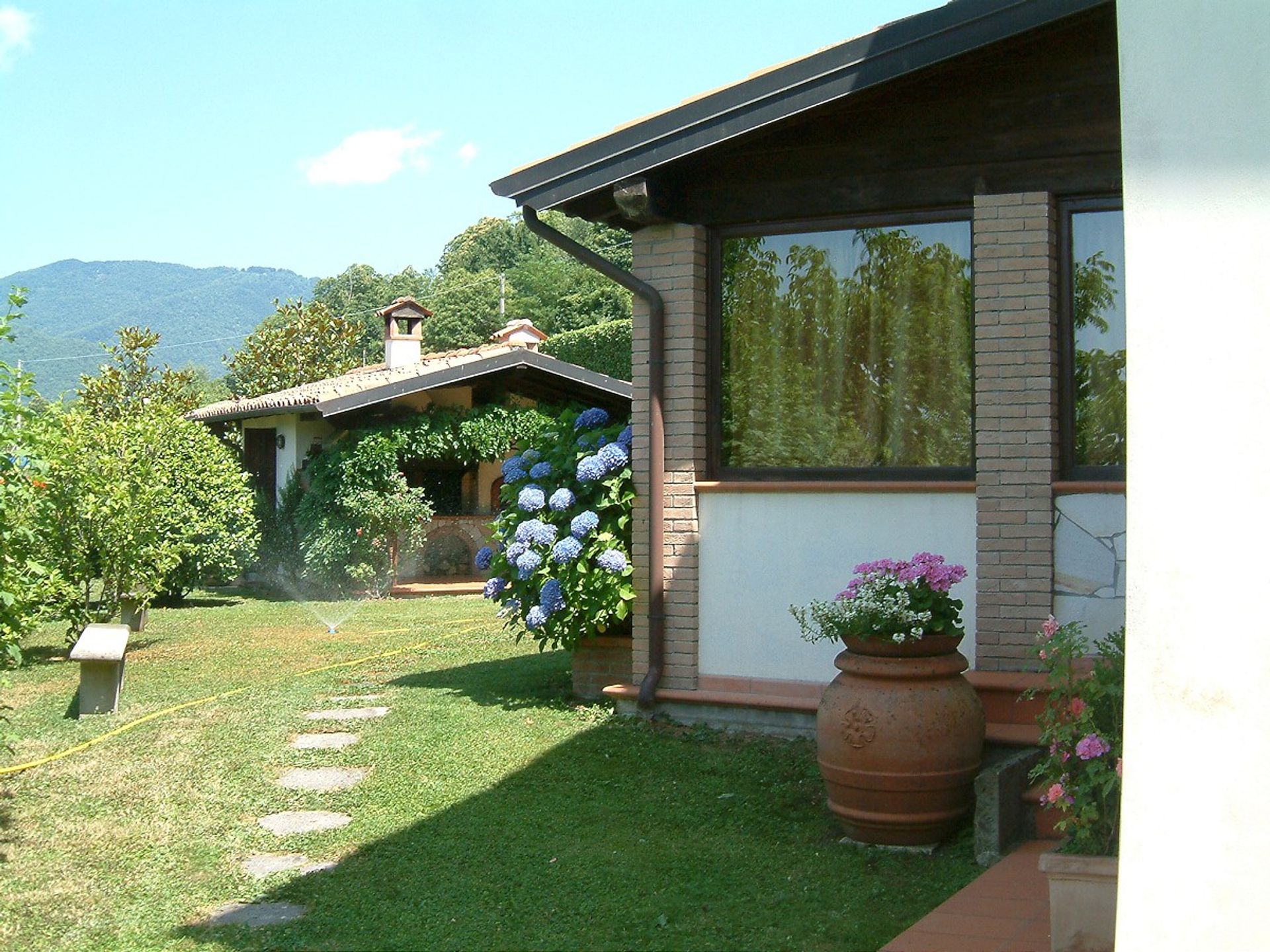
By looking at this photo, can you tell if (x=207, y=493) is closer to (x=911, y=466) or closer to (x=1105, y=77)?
(x=911, y=466)

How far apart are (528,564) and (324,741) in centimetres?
169

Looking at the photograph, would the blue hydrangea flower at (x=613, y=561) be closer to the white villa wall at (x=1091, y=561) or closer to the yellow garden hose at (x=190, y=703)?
the white villa wall at (x=1091, y=561)

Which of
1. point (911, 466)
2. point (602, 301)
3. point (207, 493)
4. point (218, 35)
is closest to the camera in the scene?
point (911, 466)

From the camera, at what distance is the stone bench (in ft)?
27.2

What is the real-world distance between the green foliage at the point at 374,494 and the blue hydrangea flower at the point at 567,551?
9861 millimetres

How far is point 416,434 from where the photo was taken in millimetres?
18281

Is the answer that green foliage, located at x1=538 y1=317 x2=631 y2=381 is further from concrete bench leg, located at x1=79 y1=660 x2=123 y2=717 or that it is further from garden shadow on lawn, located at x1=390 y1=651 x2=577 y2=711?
concrete bench leg, located at x1=79 y1=660 x2=123 y2=717

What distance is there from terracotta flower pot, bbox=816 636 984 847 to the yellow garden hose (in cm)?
454

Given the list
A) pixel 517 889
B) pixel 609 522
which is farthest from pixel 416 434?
pixel 517 889

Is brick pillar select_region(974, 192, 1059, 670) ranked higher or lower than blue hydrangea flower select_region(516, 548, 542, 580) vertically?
higher

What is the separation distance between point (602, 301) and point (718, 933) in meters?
42.5

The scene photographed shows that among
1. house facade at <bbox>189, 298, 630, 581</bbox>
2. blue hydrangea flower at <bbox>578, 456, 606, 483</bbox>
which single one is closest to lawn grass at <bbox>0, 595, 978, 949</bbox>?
blue hydrangea flower at <bbox>578, 456, 606, 483</bbox>

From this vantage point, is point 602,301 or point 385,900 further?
point 602,301

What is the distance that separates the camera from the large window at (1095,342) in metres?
6.71
